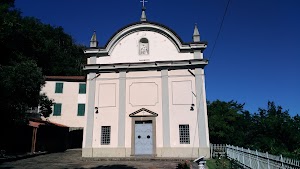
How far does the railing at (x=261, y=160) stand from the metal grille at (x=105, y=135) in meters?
8.01

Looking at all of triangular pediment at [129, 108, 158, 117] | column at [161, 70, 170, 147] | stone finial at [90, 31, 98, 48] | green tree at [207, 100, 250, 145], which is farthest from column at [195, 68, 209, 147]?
green tree at [207, 100, 250, 145]

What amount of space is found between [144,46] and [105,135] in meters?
6.96

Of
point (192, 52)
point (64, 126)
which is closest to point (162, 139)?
point (192, 52)

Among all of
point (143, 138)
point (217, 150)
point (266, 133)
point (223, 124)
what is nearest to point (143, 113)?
point (143, 138)

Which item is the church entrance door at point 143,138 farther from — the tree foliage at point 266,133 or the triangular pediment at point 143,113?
the tree foliage at point 266,133

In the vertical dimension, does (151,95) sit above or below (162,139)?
above

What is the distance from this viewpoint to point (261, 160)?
909 centimetres

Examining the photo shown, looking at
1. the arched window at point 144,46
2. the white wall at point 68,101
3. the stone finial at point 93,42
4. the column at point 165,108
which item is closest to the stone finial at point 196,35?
the column at point 165,108

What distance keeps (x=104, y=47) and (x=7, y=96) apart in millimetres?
7041

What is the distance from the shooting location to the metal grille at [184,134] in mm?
15242

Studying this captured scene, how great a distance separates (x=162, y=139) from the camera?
50.5ft

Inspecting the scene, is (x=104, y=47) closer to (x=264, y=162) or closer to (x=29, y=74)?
(x=29, y=74)

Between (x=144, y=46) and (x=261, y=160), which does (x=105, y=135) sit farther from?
(x=261, y=160)

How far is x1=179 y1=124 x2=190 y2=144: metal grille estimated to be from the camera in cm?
1524
